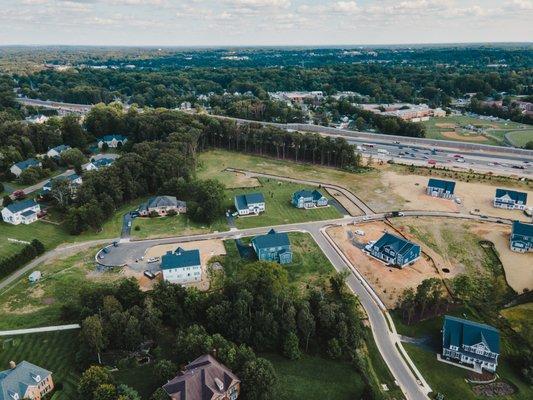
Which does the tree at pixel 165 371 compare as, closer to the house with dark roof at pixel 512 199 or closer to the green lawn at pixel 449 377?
the green lawn at pixel 449 377

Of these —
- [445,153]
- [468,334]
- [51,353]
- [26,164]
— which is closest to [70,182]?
[26,164]

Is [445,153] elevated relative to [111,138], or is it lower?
lower

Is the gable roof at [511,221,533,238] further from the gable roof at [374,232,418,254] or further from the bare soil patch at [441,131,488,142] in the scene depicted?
the bare soil patch at [441,131,488,142]

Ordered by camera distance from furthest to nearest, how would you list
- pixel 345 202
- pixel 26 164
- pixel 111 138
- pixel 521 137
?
1. pixel 521 137
2. pixel 111 138
3. pixel 26 164
4. pixel 345 202

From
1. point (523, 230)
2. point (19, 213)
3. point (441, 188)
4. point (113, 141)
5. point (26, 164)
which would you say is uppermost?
point (26, 164)

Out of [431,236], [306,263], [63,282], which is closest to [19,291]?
[63,282]

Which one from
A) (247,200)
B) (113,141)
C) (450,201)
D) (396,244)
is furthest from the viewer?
(113,141)

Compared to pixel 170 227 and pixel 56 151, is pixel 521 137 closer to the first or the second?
pixel 170 227

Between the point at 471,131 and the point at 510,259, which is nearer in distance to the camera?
the point at 510,259
